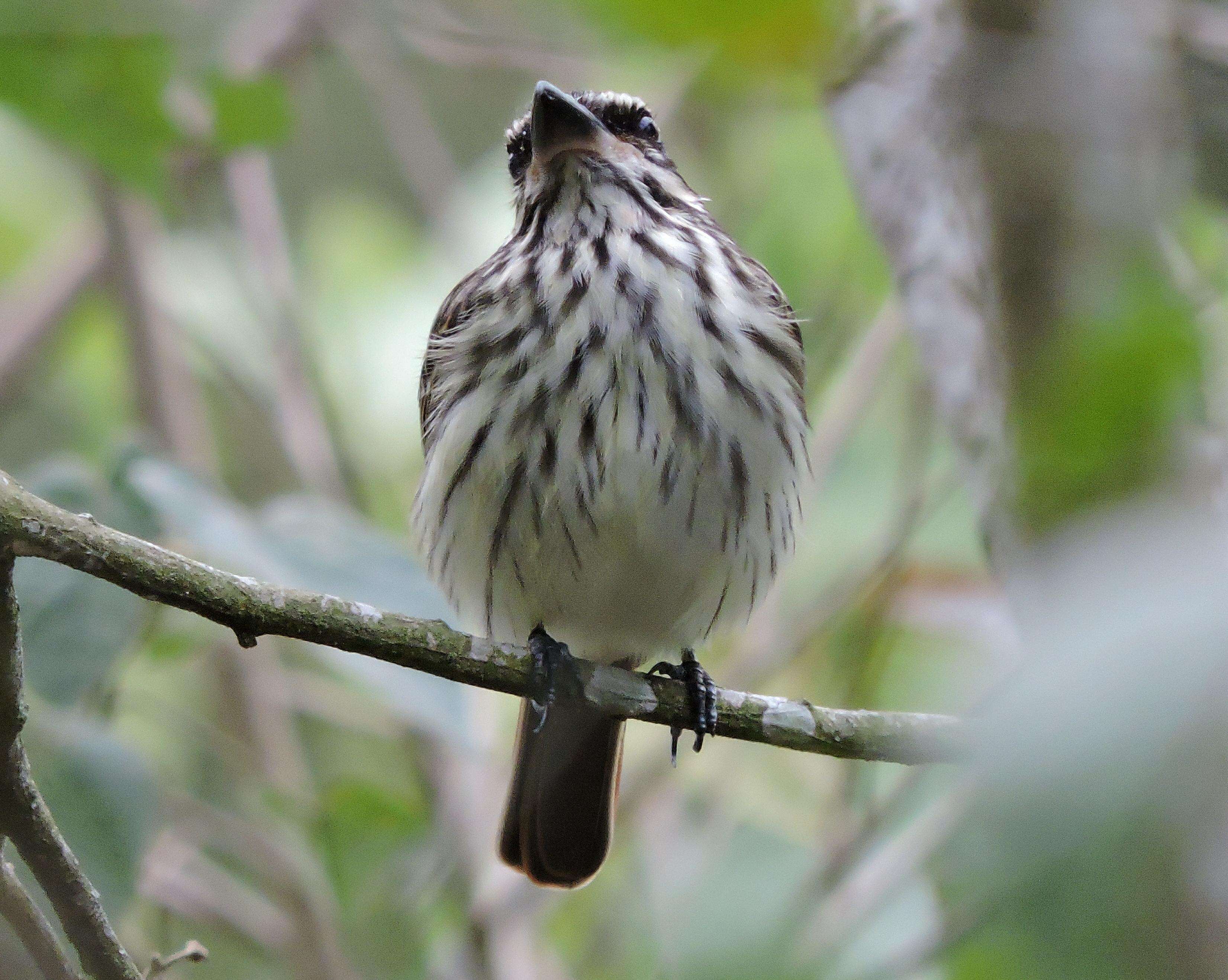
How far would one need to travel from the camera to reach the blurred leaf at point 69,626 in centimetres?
230

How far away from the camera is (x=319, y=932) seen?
3523mm

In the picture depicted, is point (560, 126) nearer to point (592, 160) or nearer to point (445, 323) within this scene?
point (592, 160)

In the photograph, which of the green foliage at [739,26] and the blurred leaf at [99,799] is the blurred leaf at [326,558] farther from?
the green foliage at [739,26]

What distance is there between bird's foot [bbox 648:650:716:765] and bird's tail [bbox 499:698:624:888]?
0.17 meters

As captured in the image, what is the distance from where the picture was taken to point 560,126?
300 cm

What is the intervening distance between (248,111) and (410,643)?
1.53 meters

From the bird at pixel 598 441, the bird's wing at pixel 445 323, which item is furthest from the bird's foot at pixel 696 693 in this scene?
the bird's wing at pixel 445 323

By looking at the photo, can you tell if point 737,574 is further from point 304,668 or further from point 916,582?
point 304,668

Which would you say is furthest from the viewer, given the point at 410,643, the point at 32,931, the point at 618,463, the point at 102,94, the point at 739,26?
the point at 102,94

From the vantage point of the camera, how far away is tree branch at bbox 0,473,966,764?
66.4 inches

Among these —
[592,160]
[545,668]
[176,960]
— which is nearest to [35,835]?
[176,960]

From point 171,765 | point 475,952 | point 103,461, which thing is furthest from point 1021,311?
point 171,765

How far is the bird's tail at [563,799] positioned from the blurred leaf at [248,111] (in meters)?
1.29

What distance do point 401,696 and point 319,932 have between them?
1.28 m
